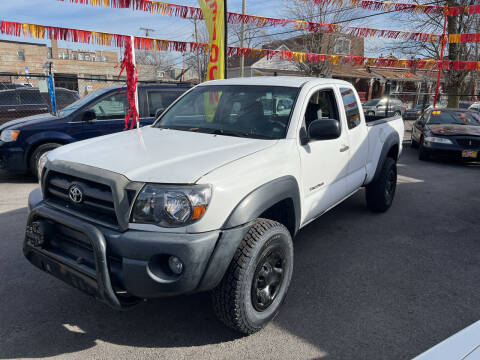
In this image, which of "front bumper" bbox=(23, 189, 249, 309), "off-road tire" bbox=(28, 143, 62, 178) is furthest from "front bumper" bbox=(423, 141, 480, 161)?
"off-road tire" bbox=(28, 143, 62, 178)

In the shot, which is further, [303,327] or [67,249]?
[303,327]

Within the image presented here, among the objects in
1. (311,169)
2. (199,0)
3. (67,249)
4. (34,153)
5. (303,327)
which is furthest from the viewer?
(199,0)

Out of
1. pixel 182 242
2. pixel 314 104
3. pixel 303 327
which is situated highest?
pixel 314 104

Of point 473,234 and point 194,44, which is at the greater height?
point 194,44

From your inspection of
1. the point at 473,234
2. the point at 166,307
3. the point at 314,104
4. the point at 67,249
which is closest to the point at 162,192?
the point at 67,249

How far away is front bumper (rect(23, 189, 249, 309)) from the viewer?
6.88 ft

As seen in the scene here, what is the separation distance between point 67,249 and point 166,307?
3.11ft

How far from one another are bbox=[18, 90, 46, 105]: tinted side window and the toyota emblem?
997 cm

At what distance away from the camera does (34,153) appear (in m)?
6.35

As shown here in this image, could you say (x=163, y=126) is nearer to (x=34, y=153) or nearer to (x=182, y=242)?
(x=182, y=242)

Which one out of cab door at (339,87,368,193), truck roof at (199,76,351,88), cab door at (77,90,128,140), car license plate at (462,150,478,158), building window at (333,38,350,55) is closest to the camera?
truck roof at (199,76,351,88)

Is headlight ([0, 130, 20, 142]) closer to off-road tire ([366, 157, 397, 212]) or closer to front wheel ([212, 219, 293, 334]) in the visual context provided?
front wheel ([212, 219, 293, 334])

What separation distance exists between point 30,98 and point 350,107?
33.5ft

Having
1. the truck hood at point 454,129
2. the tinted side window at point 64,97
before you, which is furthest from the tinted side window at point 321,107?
the tinted side window at point 64,97
